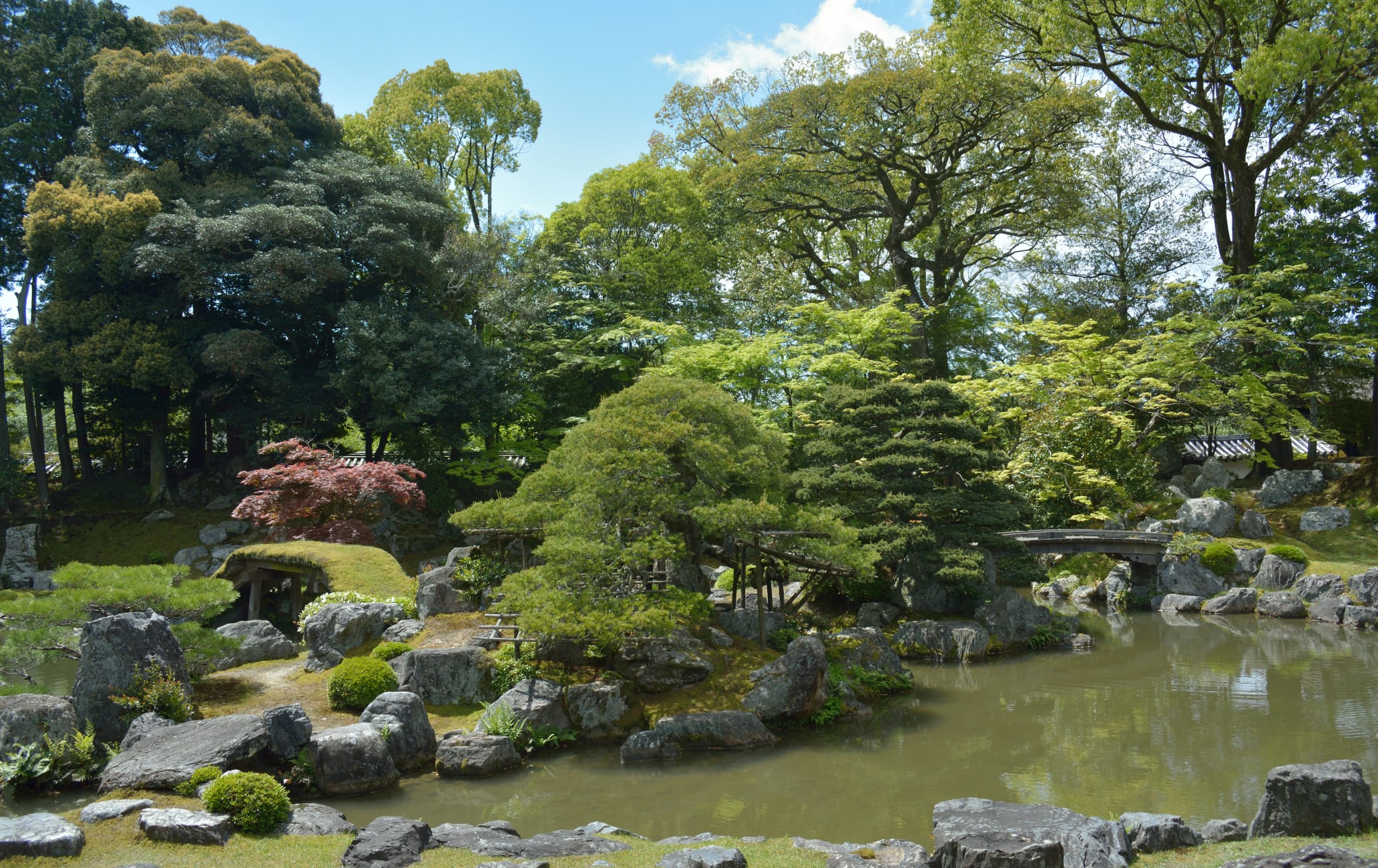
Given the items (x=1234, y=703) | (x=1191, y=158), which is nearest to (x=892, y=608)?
(x=1234, y=703)

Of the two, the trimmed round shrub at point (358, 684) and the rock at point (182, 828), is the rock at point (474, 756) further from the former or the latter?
the rock at point (182, 828)

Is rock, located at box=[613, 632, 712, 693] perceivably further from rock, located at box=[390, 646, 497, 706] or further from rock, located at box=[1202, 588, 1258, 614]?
rock, located at box=[1202, 588, 1258, 614]

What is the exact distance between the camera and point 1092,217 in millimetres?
26109

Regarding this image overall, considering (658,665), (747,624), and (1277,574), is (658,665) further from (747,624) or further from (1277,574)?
(1277,574)

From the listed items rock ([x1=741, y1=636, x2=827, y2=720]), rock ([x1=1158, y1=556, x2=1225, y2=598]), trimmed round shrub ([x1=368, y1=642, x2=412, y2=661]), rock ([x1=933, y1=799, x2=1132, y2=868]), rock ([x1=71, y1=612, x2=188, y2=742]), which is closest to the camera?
rock ([x1=933, y1=799, x2=1132, y2=868])

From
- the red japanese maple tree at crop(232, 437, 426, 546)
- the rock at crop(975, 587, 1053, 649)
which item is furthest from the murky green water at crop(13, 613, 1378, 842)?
the red japanese maple tree at crop(232, 437, 426, 546)

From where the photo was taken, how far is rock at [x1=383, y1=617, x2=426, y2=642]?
42.0 ft

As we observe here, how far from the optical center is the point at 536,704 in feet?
33.7

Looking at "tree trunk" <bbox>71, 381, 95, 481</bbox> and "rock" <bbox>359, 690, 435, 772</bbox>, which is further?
"tree trunk" <bbox>71, 381, 95, 481</bbox>

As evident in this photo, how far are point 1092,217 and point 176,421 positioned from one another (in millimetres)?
30104

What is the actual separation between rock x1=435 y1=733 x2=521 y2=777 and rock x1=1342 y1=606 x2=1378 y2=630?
1634 centimetres

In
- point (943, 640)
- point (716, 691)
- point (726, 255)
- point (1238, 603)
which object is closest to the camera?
point (716, 691)

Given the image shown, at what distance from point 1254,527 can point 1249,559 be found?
57.9 inches

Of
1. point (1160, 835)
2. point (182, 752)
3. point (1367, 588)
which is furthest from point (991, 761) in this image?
point (1367, 588)
